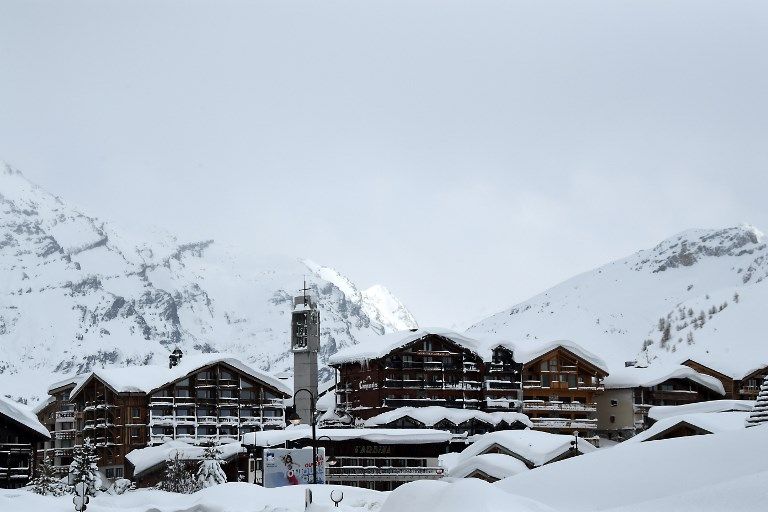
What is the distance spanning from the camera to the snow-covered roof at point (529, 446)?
64.2 metres

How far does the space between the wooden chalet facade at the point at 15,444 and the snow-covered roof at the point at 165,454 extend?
25.5 m

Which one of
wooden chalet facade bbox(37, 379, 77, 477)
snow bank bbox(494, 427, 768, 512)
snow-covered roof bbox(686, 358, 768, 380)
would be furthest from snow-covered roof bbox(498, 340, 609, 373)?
snow bank bbox(494, 427, 768, 512)

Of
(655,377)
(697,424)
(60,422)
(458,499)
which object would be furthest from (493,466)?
(60,422)

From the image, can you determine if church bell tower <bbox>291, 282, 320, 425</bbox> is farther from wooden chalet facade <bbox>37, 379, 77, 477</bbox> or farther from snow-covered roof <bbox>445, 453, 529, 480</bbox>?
snow-covered roof <bbox>445, 453, 529, 480</bbox>

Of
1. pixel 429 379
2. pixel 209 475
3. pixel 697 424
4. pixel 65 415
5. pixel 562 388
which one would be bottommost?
pixel 209 475

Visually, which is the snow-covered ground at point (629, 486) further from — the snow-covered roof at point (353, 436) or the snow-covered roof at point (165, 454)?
the snow-covered roof at point (165, 454)

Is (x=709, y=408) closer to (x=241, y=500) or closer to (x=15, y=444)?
(x=241, y=500)

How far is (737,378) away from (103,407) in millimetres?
55130

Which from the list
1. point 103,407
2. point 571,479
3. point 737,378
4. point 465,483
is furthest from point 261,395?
point 465,483

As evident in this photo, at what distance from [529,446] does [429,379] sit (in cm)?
2348

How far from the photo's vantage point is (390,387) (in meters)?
86.2

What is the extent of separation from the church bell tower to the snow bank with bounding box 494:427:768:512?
73740mm

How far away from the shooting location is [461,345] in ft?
292

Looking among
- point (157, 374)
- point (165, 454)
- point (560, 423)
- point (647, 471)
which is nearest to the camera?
point (647, 471)
